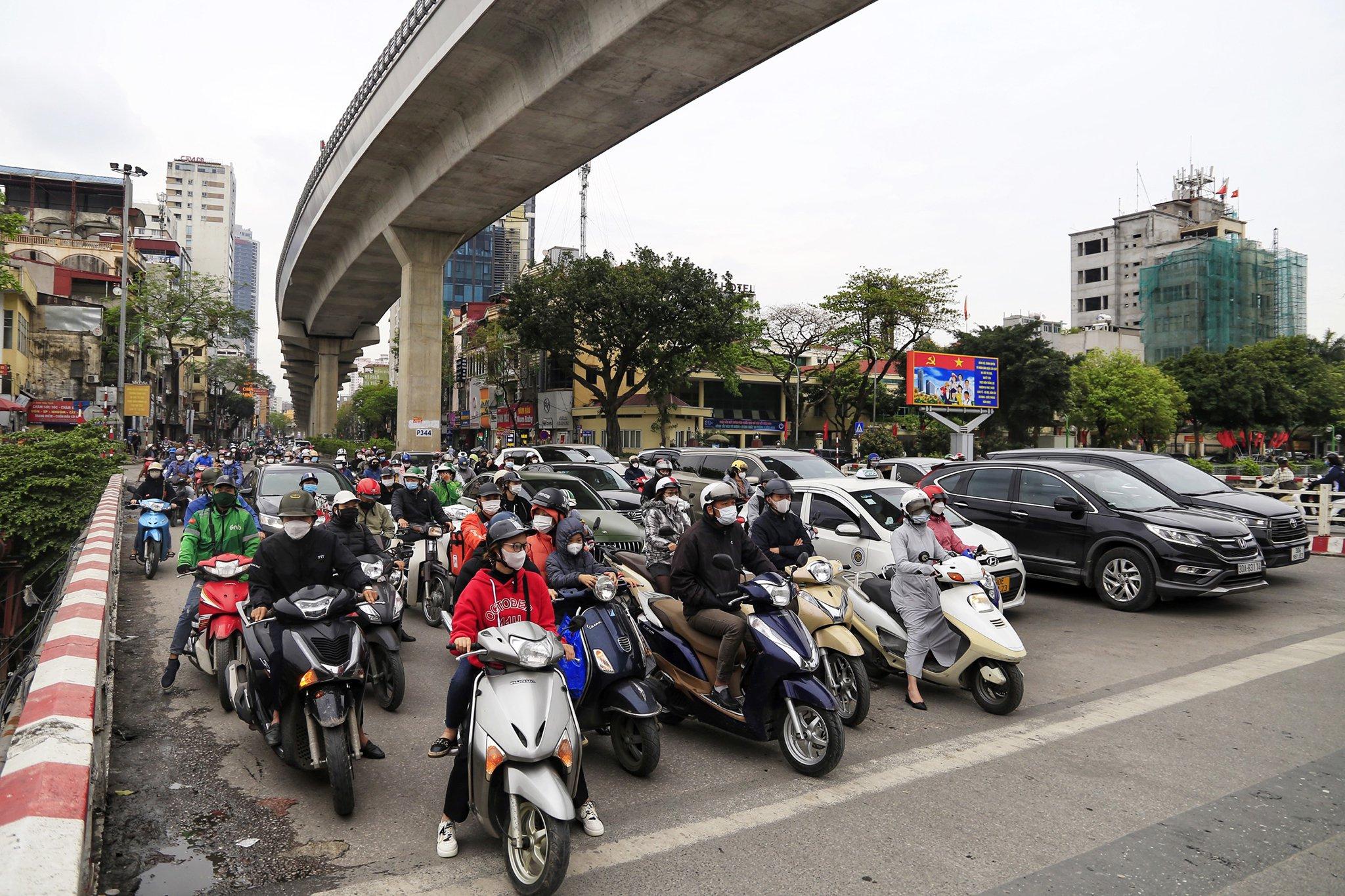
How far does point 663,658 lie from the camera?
576 cm

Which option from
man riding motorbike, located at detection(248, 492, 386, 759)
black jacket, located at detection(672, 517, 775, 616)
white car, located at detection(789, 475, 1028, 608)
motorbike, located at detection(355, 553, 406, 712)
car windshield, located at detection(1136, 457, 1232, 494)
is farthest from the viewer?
car windshield, located at detection(1136, 457, 1232, 494)

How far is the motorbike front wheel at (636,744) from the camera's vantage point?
4805 millimetres

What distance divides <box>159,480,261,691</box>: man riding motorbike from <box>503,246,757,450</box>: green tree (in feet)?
90.8

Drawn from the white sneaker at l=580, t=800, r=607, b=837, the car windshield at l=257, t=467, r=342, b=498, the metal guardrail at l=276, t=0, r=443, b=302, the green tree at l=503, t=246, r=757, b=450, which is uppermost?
the metal guardrail at l=276, t=0, r=443, b=302

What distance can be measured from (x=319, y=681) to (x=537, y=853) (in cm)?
154

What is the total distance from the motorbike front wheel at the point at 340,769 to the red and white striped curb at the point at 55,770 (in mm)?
1003

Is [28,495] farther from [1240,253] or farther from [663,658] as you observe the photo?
[1240,253]

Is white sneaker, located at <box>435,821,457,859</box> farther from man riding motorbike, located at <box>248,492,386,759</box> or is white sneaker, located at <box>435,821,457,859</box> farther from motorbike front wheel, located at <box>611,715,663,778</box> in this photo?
motorbike front wheel, located at <box>611,715,663,778</box>

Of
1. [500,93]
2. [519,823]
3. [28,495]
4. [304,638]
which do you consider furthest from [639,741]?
[500,93]

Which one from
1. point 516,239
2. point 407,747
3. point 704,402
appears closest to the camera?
point 407,747

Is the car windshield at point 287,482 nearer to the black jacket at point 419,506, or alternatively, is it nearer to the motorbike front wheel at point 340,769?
Result: the black jacket at point 419,506

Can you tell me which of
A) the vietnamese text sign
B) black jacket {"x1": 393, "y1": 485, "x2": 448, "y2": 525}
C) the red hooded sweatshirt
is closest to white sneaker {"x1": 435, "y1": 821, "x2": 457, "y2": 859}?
the red hooded sweatshirt

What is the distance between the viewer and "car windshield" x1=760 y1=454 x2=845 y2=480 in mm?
13961

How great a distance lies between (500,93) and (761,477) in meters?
11.4
